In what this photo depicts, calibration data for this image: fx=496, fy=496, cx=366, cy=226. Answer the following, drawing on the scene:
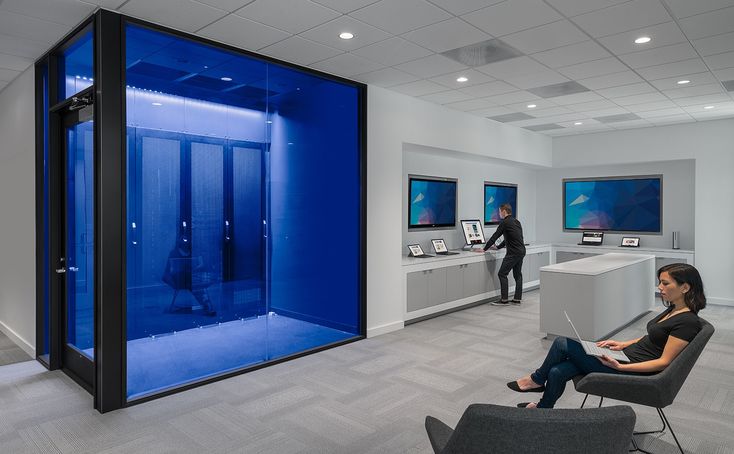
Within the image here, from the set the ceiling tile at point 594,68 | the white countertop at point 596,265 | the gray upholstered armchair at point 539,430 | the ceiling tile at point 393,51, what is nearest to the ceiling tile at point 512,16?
the ceiling tile at point 393,51

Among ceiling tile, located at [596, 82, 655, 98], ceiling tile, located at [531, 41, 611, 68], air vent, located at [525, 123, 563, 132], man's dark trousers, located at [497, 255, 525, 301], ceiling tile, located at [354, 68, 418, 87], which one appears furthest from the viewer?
air vent, located at [525, 123, 563, 132]

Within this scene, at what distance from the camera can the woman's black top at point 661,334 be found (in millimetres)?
2398

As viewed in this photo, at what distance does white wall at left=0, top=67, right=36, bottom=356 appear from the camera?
13.7 feet

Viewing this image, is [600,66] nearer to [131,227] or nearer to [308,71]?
[308,71]

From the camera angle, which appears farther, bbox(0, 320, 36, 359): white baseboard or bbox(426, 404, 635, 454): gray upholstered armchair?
bbox(0, 320, 36, 359): white baseboard

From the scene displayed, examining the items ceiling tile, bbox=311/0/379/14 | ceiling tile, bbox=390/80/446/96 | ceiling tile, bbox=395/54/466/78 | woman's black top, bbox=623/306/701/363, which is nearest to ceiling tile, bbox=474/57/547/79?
ceiling tile, bbox=395/54/466/78

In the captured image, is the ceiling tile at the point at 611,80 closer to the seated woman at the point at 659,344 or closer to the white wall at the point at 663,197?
the seated woman at the point at 659,344

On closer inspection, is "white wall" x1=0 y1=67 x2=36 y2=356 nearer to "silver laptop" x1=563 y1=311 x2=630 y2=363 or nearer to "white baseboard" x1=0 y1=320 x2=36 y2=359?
"white baseboard" x1=0 y1=320 x2=36 y2=359

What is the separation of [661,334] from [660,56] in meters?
2.55

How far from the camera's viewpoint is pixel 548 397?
266 centimetres

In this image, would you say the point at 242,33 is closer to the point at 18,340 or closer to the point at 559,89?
the point at 559,89

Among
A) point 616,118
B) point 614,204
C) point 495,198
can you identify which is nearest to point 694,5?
point 616,118

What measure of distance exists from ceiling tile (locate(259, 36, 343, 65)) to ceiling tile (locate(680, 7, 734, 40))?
7.94ft

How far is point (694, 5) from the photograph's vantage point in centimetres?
300
